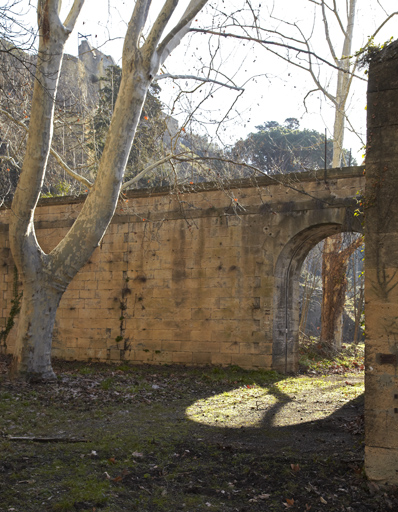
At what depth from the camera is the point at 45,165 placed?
809cm

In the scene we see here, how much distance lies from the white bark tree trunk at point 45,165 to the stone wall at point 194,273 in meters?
2.31

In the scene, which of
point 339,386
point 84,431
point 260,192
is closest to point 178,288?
point 260,192

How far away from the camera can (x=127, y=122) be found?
309 inches

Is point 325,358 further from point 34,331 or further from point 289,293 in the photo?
point 34,331

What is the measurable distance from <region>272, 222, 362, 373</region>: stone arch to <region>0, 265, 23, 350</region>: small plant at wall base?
6525 millimetres

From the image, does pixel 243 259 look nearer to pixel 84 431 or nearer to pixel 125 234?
pixel 125 234

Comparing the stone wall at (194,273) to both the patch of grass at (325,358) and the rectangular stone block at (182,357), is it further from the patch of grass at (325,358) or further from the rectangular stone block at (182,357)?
the patch of grass at (325,358)

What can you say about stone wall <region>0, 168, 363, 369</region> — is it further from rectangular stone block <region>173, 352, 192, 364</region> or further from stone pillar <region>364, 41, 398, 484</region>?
stone pillar <region>364, 41, 398, 484</region>

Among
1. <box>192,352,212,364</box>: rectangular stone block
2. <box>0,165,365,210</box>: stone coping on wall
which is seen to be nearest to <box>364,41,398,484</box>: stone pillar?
<box>0,165,365,210</box>: stone coping on wall

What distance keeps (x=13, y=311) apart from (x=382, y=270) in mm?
10799

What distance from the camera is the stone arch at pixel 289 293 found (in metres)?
10.2

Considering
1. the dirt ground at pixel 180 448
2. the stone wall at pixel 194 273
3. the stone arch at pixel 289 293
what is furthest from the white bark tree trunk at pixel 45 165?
the stone arch at pixel 289 293

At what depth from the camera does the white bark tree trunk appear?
7762 millimetres

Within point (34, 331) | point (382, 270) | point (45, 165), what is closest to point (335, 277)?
point (34, 331)
